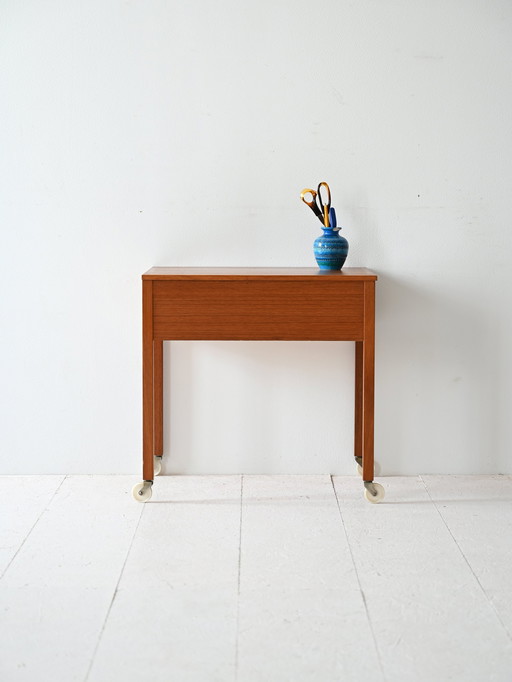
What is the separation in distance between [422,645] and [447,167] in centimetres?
190

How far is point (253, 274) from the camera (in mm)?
3117

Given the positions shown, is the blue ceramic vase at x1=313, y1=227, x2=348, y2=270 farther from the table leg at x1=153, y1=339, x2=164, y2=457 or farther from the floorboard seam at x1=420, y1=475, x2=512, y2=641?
the floorboard seam at x1=420, y1=475, x2=512, y2=641

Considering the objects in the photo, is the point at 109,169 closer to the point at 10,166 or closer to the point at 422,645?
the point at 10,166

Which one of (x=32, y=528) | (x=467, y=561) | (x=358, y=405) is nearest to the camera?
(x=467, y=561)

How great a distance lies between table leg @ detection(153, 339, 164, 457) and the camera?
3492 mm

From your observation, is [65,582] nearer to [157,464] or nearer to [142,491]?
[142,491]

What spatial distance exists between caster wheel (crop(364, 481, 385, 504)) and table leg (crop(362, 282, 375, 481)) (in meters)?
0.02

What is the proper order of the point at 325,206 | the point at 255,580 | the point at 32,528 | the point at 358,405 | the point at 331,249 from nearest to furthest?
1. the point at 255,580
2. the point at 32,528
3. the point at 331,249
4. the point at 325,206
5. the point at 358,405

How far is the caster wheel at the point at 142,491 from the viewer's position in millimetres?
3168

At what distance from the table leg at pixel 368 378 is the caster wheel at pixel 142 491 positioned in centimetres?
75

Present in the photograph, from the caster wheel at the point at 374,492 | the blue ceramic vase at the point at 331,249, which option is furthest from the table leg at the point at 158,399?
the caster wheel at the point at 374,492

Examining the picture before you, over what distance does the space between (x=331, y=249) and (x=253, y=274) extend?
0.32 m

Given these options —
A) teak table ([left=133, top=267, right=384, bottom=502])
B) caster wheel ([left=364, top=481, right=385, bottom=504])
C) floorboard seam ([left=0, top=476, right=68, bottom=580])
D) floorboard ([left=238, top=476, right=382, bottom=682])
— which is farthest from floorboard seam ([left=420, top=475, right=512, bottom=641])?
floorboard seam ([left=0, top=476, right=68, bottom=580])

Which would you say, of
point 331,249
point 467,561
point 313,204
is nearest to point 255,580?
point 467,561
